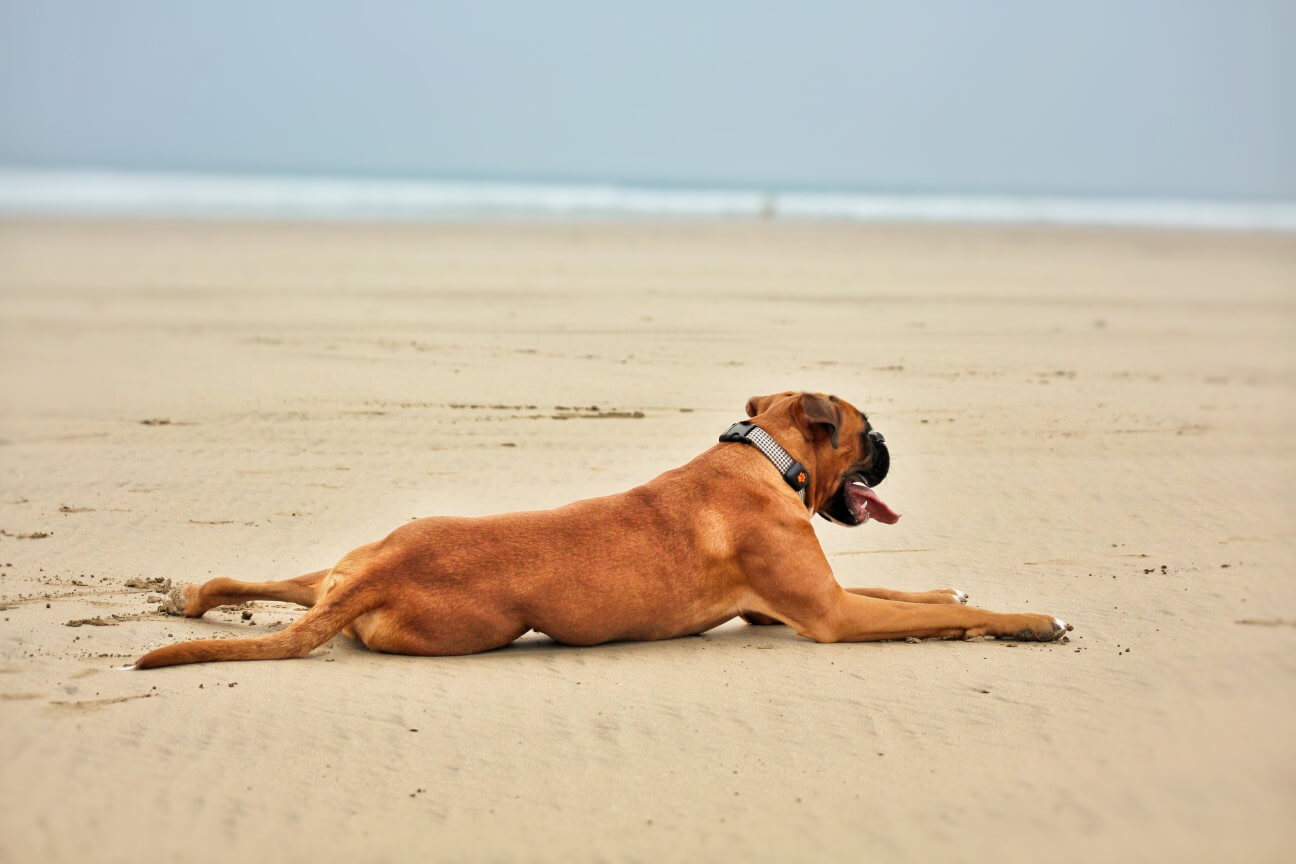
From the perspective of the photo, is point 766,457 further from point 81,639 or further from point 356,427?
point 356,427

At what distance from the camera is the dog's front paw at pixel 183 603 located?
6949mm

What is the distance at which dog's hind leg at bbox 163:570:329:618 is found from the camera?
680cm

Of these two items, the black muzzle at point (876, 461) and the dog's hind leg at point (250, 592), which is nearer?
the dog's hind leg at point (250, 592)

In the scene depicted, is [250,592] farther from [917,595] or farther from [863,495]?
[917,595]

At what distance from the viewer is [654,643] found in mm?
6562

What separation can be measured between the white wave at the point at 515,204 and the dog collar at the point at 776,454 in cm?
3840

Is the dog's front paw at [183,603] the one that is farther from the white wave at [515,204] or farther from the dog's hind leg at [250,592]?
the white wave at [515,204]

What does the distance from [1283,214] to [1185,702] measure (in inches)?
2357

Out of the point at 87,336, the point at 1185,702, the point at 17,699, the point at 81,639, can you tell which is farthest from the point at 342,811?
the point at 87,336

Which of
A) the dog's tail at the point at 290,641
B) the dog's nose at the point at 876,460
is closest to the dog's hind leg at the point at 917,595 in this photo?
the dog's nose at the point at 876,460

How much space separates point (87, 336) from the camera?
17.3 m

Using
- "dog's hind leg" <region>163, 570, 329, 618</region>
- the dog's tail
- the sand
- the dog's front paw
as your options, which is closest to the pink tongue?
the sand

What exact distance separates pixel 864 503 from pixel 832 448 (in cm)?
41

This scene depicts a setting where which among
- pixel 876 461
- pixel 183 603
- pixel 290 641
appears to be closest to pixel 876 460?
pixel 876 461
